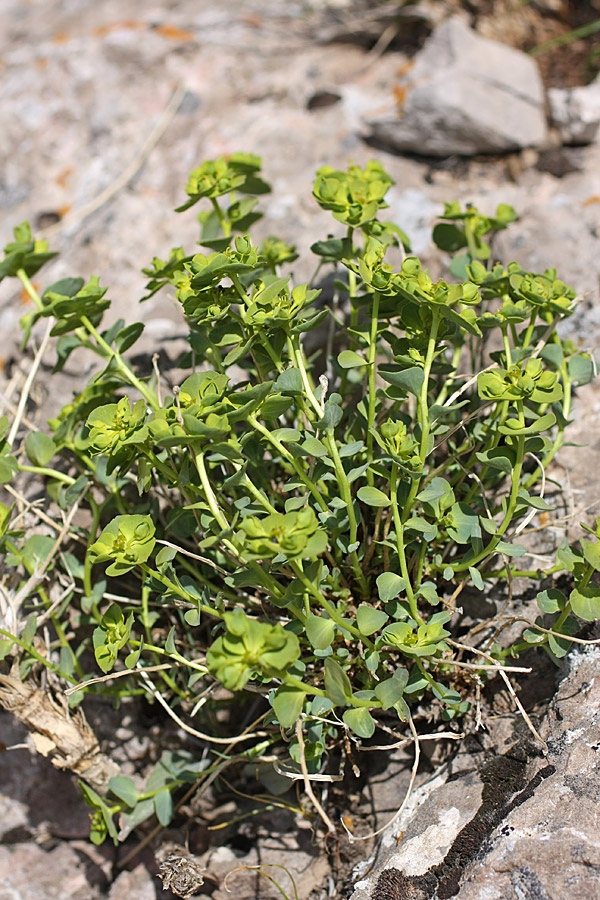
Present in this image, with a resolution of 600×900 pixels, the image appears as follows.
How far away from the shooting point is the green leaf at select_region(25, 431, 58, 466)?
188cm

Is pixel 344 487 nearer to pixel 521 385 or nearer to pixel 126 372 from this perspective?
→ pixel 521 385

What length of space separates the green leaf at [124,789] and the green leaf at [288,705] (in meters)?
0.69

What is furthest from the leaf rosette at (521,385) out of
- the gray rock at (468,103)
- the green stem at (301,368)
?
the gray rock at (468,103)

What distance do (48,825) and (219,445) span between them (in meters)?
1.41

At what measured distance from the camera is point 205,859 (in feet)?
6.21

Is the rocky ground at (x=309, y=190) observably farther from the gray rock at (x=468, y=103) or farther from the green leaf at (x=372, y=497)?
the green leaf at (x=372, y=497)

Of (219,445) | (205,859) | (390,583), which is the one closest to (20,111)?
(219,445)

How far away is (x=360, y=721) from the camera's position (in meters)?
1.43

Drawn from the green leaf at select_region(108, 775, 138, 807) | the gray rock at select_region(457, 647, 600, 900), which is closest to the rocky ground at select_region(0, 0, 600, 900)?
the gray rock at select_region(457, 647, 600, 900)

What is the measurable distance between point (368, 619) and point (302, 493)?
1.46 feet

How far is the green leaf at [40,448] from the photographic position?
1.88 meters

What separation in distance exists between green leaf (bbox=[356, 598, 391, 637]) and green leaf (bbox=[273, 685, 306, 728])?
175 mm

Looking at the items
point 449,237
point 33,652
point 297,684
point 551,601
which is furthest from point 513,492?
point 33,652

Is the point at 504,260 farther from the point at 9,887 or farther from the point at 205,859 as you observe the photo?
the point at 9,887
